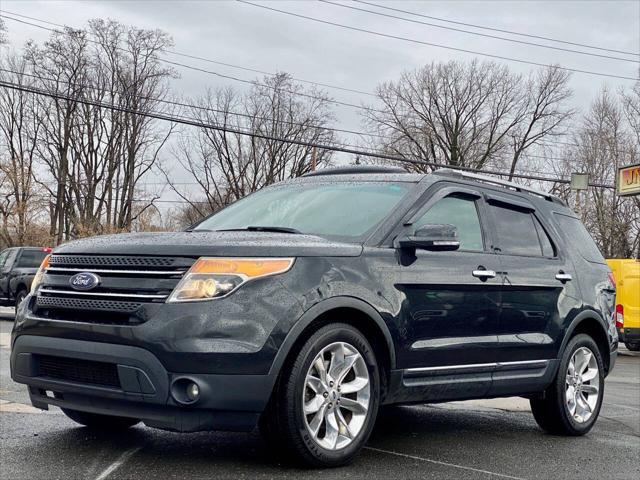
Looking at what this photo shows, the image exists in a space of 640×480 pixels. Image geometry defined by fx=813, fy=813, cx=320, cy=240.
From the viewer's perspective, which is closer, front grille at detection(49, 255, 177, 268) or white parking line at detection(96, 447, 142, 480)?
white parking line at detection(96, 447, 142, 480)

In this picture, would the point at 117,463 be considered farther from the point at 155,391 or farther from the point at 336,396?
the point at 336,396

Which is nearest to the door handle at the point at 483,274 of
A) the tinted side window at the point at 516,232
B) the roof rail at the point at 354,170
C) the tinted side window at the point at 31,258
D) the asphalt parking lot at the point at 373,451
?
the tinted side window at the point at 516,232

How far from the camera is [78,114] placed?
154 feet

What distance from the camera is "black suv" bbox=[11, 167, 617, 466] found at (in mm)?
4078

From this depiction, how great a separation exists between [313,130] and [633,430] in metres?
41.1

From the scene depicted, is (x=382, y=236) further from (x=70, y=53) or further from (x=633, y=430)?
(x=70, y=53)

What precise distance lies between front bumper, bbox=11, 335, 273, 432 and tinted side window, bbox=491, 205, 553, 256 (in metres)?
2.50

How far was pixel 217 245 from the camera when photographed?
4258mm

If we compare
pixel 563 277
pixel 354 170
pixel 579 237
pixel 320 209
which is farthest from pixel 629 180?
pixel 320 209

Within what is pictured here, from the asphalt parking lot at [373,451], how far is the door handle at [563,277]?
119 cm

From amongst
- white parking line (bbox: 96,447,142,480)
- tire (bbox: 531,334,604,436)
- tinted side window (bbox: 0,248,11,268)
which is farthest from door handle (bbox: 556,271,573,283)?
tinted side window (bbox: 0,248,11,268)

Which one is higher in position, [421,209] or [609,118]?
[609,118]

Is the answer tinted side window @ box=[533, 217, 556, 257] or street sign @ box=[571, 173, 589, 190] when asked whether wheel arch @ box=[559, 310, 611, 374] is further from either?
street sign @ box=[571, 173, 589, 190]

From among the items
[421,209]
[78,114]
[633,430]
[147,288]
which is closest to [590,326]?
[633,430]
